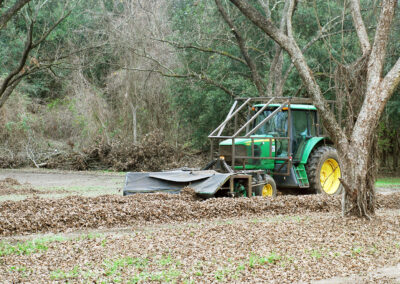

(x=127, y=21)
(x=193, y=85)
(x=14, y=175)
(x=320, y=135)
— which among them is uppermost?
(x=127, y=21)

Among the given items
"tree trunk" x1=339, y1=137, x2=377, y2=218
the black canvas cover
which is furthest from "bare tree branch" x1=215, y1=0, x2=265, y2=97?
"tree trunk" x1=339, y1=137, x2=377, y2=218

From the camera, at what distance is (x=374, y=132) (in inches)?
392

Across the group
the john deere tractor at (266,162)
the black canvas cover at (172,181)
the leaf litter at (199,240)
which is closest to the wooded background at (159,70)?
the john deere tractor at (266,162)

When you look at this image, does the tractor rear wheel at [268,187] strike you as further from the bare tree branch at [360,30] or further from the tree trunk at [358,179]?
the bare tree branch at [360,30]

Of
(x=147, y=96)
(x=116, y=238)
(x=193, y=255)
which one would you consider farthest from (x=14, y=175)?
(x=193, y=255)

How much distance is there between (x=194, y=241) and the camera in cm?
785

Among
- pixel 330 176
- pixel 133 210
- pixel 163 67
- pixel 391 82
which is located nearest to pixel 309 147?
pixel 330 176

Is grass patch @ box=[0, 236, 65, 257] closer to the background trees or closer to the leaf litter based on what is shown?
the leaf litter

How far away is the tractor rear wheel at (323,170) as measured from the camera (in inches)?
550

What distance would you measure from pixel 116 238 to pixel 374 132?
5.08 meters

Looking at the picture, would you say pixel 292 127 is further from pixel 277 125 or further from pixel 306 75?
pixel 306 75

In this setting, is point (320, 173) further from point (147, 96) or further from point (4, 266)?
point (147, 96)

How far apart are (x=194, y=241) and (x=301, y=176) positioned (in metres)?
6.58

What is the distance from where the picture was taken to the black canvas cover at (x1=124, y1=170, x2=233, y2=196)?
39.0 ft
